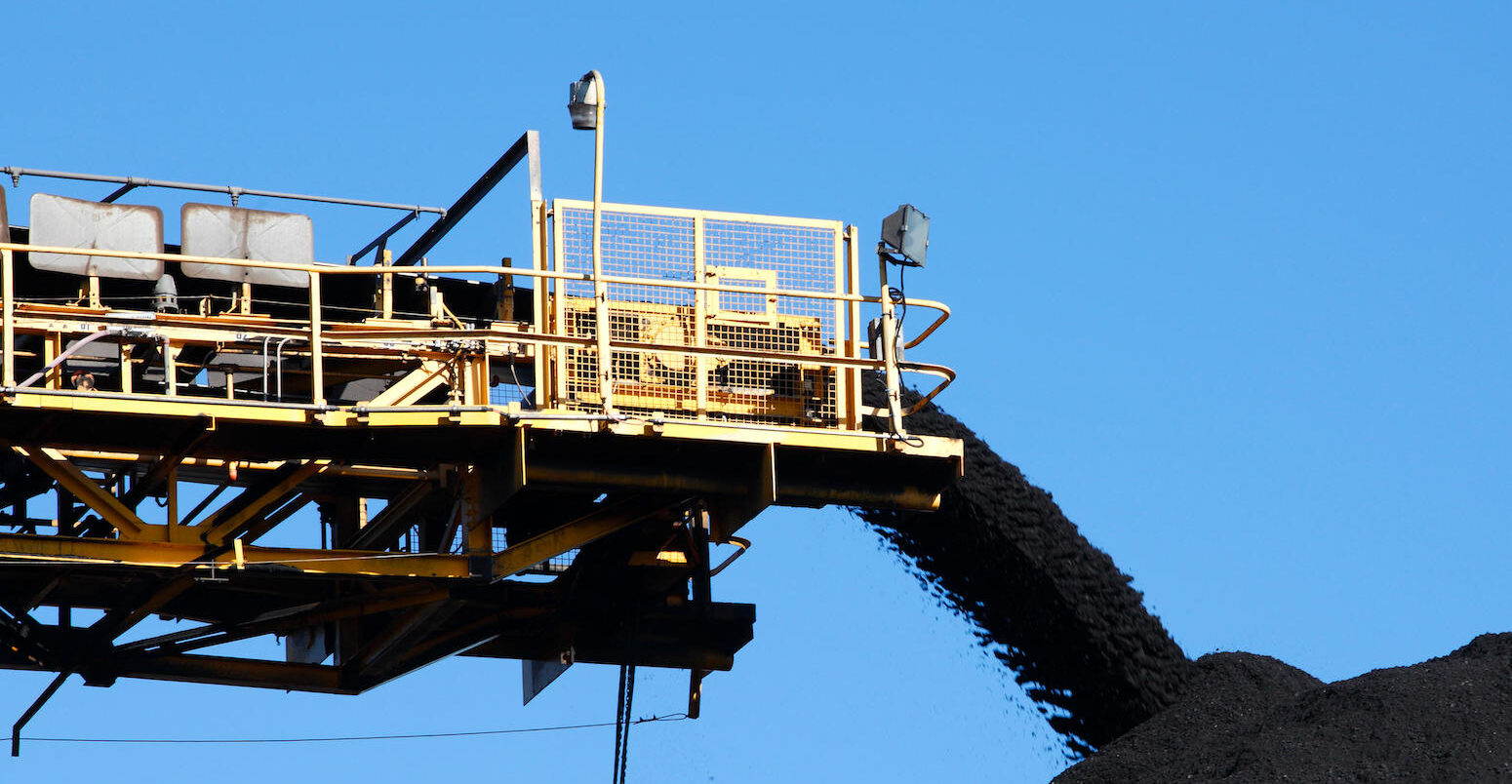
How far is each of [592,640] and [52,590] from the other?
4965 mm

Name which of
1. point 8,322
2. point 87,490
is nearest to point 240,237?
point 87,490

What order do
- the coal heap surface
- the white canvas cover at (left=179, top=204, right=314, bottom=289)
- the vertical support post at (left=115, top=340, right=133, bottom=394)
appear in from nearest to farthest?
the vertical support post at (left=115, top=340, right=133, bottom=394)
the coal heap surface
the white canvas cover at (left=179, top=204, right=314, bottom=289)

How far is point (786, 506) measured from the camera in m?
20.5

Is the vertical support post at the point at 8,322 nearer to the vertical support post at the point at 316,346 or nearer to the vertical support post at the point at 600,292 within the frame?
the vertical support post at the point at 316,346

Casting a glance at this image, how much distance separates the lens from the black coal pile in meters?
22.7

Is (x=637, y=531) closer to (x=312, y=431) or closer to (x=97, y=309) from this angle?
(x=312, y=431)

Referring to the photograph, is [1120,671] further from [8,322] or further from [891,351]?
[8,322]

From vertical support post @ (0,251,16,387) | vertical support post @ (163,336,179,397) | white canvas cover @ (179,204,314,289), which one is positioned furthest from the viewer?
white canvas cover @ (179,204,314,289)

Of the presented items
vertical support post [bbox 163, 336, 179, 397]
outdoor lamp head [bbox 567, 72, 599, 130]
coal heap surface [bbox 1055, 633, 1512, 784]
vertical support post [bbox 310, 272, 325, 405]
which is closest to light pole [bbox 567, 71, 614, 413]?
outdoor lamp head [bbox 567, 72, 599, 130]

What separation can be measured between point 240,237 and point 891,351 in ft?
18.6

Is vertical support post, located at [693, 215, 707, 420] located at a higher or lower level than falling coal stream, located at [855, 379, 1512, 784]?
higher

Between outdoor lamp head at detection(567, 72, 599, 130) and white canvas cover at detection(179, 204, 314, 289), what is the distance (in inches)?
118

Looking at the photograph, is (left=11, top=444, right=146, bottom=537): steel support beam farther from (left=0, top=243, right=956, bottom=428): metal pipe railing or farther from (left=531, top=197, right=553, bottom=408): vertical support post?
(left=531, top=197, right=553, bottom=408): vertical support post

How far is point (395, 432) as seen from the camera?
1962cm
